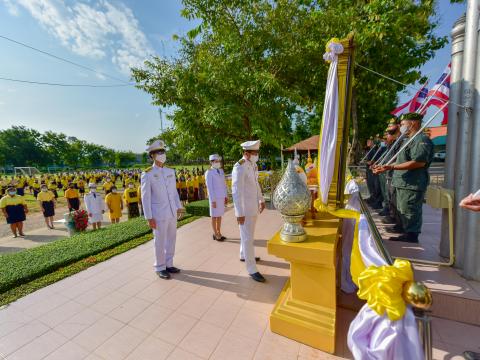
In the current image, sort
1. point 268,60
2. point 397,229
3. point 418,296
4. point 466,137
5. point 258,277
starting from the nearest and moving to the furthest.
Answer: point 418,296, point 466,137, point 258,277, point 397,229, point 268,60

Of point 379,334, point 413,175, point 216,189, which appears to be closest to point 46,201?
point 216,189

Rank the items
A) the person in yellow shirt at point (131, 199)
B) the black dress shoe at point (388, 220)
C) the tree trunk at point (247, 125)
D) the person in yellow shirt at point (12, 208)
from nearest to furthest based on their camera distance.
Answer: the black dress shoe at point (388, 220) < the tree trunk at point (247, 125) < the person in yellow shirt at point (12, 208) < the person in yellow shirt at point (131, 199)

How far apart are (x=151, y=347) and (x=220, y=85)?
20.3 feet

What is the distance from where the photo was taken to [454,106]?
9.55ft

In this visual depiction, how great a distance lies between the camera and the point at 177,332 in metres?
2.58

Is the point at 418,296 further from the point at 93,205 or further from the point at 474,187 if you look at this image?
the point at 93,205

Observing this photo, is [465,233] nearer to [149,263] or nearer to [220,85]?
[149,263]

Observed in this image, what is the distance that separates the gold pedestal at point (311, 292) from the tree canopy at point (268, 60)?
4817 mm

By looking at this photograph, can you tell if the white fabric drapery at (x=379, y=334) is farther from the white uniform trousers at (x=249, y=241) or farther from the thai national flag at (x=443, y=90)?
the thai national flag at (x=443, y=90)

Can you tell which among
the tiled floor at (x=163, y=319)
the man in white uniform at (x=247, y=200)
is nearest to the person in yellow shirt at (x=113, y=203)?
the tiled floor at (x=163, y=319)

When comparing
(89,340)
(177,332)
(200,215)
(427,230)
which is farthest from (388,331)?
(200,215)

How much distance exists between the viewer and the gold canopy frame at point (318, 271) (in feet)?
6.89

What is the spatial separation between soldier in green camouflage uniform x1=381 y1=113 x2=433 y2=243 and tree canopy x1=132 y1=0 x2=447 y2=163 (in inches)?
143

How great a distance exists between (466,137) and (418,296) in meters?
2.63
